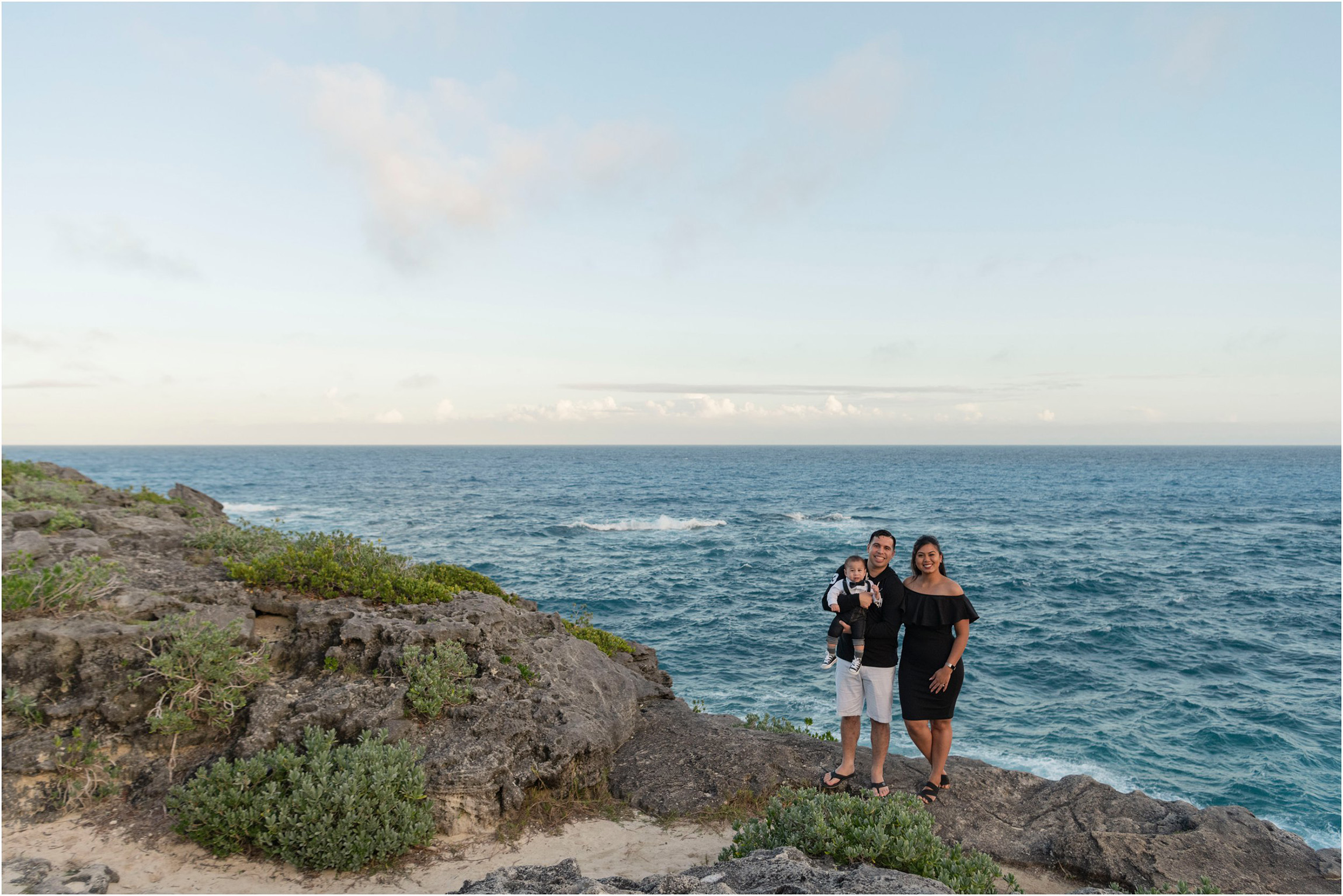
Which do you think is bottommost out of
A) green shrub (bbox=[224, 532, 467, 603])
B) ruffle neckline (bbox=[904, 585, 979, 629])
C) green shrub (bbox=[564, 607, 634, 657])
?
green shrub (bbox=[564, 607, 634, 657])

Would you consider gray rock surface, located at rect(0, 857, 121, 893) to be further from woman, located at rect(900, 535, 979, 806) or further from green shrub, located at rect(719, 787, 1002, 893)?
woman, located at rect(900, 535, 979, 806)

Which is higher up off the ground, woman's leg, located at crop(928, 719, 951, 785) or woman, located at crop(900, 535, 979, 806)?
woman, located at crop(900, 535, 979, 806)

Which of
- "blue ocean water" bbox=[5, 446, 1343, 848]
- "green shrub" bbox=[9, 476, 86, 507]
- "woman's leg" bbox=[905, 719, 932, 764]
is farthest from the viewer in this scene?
"blue ocean water" bbox=[5, 446, 1343, 848]

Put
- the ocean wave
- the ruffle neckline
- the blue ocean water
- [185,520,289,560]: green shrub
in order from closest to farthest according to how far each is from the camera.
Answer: the ruffle neckline → [185,520,289,560]: green shrub → the blue ocean water → the ocean wave

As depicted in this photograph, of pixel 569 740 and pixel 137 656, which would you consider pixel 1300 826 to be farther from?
pixel 137 656

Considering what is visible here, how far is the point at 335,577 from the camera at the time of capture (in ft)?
33.6

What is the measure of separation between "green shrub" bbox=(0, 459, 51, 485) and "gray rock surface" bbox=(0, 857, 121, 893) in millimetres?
16206

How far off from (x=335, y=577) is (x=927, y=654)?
8.47m

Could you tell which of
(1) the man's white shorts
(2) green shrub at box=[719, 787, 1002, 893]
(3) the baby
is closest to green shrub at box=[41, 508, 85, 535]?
(2) green shrub at box=[719, 787, 1002, 893]

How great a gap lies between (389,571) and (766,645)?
581 inches

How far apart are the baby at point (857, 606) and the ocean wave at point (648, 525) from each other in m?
38.5

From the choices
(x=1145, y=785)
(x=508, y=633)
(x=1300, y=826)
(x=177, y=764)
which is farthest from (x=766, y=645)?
(x=177, y=764)

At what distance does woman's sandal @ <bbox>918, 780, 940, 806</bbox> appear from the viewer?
7.50m

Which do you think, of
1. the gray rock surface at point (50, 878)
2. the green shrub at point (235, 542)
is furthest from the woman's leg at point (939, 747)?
the green shrub at point (235, 542)
